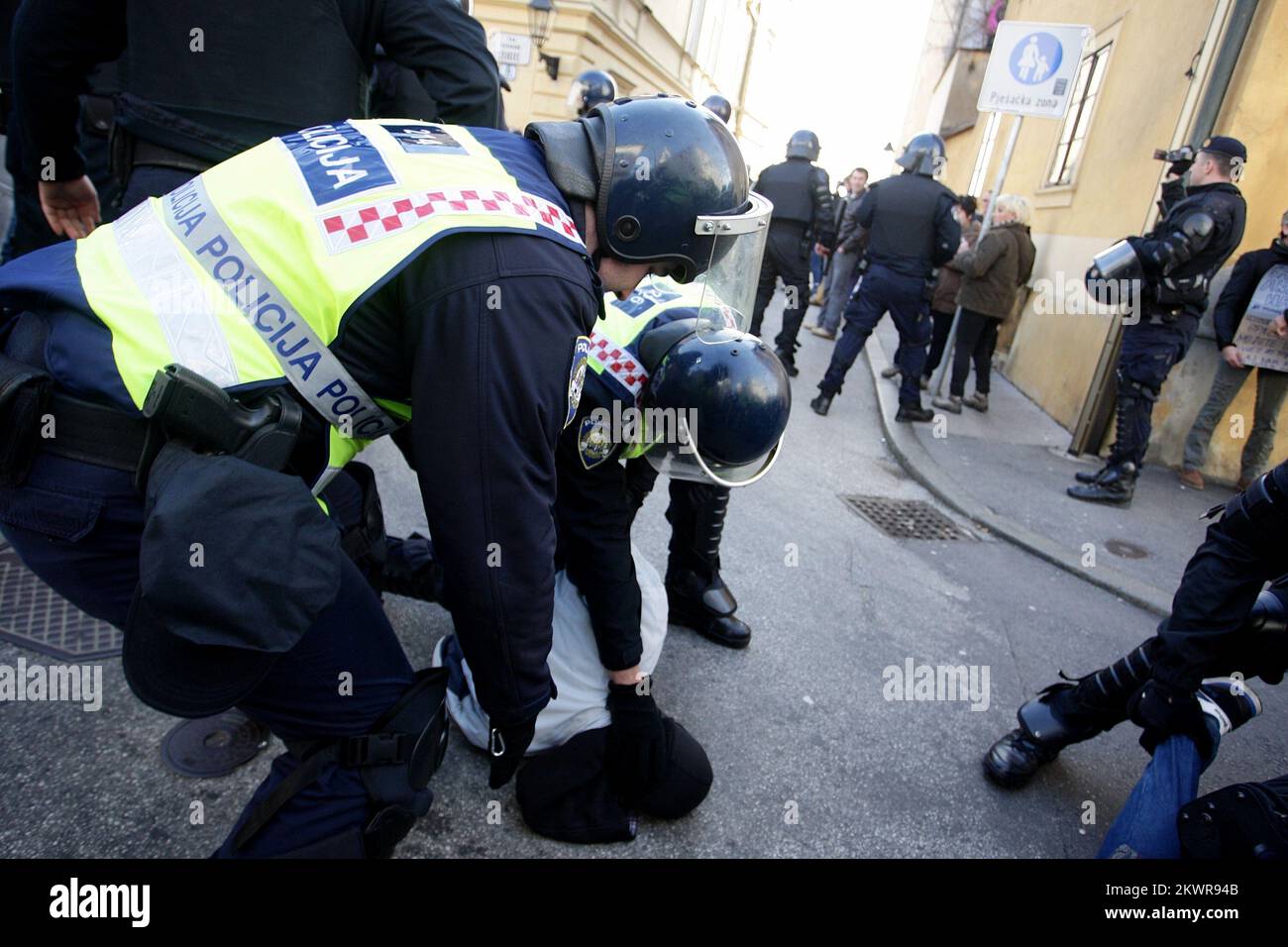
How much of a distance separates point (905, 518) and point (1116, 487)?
160 cm

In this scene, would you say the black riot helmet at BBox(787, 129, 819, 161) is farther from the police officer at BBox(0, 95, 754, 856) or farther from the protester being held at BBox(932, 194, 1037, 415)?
the police officer at BBox(0, 95, 754, 856)

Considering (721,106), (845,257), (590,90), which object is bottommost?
(845,257)

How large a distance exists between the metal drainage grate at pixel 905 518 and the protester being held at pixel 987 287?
231 centimetres

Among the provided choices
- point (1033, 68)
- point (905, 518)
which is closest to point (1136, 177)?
point (1033, 68)

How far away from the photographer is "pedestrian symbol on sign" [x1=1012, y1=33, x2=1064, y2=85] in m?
5.71

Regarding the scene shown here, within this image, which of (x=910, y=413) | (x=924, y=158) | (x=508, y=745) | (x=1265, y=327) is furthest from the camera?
(x=910, y=413)

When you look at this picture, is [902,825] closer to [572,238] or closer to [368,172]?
[572,238]

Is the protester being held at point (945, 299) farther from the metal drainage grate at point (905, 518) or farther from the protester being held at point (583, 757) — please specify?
the protester being held at point (583, 757)

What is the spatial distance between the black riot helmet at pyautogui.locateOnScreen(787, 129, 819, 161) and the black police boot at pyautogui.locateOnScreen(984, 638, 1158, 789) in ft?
17.8

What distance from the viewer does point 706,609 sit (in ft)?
8.88
